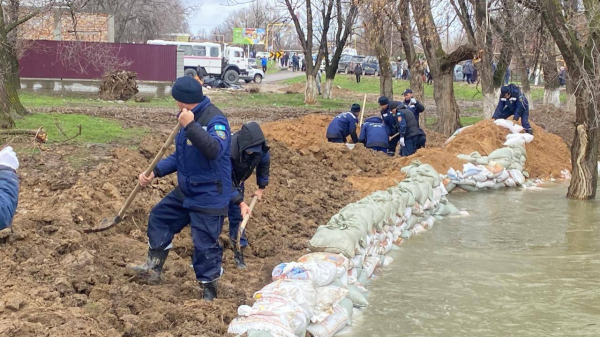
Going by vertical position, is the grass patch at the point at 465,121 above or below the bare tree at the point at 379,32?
below

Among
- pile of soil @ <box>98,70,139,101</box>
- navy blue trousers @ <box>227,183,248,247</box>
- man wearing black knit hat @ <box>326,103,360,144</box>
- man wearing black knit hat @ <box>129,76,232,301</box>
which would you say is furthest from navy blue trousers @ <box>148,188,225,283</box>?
pile of soil @ <box>98,70,139,101</box>

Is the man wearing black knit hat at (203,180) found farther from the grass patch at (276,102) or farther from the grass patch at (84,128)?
the grass patch at (276,102)

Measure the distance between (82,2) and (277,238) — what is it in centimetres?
780

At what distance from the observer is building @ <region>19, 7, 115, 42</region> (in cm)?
1355

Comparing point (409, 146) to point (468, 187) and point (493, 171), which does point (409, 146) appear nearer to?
point (468, 187)

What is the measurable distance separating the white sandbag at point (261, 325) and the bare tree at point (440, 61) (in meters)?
11.8

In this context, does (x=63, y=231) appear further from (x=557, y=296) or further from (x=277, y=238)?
(x=557, y=296)

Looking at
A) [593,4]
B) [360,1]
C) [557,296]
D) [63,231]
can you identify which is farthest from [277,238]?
[360,1]

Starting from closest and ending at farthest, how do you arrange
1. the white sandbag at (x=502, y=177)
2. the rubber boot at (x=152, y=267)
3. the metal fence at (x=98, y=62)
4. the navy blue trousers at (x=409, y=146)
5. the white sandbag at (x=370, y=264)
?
the rubber boot at (x=152, y=267), the white sandbag at (x=370, y=264), the white sandbag at (x=502, y=177), the navy blue trousers at (x=409, y=146), the metal fence at (x=98, y=62)

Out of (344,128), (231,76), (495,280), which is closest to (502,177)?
(344,128)

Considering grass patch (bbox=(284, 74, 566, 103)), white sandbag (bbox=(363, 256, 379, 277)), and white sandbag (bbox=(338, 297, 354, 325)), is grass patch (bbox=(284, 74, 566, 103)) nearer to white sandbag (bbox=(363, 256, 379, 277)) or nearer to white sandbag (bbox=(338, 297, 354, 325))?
white sandbag (bbox=(363, 256, 379, 277))

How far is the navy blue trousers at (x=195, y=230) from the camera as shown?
181 inches

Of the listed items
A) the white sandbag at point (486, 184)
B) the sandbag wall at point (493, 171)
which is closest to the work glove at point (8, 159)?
the sandbag wall at point (493, 171)

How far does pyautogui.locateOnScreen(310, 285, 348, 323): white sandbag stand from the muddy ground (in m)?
0.48
